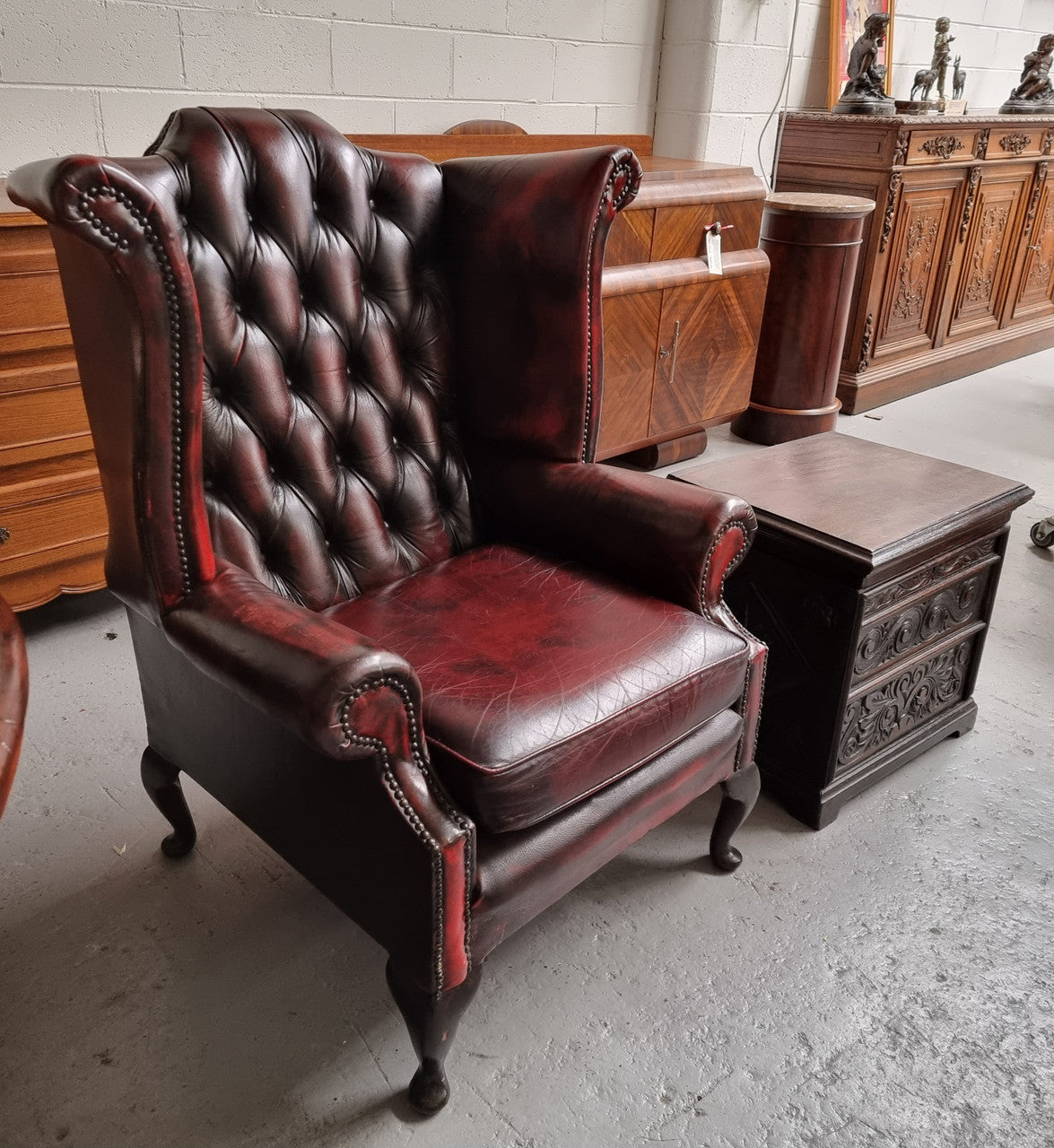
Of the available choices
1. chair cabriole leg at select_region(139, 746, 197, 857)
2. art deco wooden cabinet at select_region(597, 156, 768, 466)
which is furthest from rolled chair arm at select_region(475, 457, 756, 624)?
art deco wooden cabinet at select_region(597, 156, 768, 466)

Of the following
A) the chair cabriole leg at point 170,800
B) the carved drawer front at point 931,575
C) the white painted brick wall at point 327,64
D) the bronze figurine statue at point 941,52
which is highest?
the bronze figurine statue at point 941,52

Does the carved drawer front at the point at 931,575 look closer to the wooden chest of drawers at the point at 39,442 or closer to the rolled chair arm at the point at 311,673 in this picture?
the rolled chair arm at the point at 311,673

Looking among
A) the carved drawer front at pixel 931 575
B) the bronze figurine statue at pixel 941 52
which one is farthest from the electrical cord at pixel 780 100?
the carved drawer front at pixel 931 575

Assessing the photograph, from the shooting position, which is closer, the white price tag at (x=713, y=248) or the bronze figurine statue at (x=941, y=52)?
the white price tag at (x=713, y=248)

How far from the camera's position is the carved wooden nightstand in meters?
1.63

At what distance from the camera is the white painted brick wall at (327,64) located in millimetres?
2277

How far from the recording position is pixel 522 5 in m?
2.99

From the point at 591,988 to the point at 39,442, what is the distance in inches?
59.6

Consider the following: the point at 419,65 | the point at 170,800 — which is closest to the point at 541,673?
the point at 170,800

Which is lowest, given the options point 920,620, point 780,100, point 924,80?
point 920,620

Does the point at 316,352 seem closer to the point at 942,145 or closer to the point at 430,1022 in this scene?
the point at 430,1022

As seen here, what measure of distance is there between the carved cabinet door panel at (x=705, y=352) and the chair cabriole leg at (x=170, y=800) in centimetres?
195

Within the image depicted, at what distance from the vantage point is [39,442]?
80.2 inches

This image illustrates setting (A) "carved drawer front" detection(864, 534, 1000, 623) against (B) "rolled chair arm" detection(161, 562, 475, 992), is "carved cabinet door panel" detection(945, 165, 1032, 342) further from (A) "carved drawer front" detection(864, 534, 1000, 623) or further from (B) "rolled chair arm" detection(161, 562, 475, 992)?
(B) "rolled chair arm" detection(161, 562, 475, 992)
